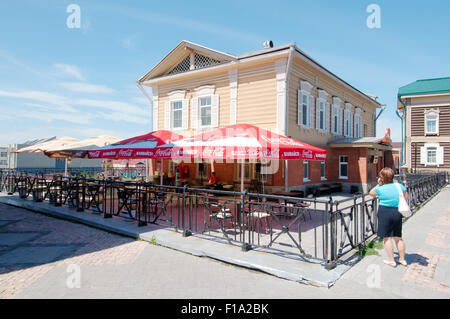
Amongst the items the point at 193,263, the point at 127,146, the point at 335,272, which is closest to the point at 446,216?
the point at 335,272

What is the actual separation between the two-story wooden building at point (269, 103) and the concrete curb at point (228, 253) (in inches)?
262

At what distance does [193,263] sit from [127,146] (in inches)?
238

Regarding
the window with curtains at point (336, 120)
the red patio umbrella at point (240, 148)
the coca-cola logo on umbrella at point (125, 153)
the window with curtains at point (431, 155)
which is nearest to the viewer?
the red patio umbrella at point (240, 148)

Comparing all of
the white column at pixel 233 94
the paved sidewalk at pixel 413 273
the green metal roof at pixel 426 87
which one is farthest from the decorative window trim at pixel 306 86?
the green metal roof at pixel 426 87

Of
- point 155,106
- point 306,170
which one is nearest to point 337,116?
point 306,170

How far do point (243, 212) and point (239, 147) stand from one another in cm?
175

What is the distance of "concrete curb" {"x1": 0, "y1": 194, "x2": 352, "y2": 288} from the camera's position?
4492 mm

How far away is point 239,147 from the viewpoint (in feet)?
22.4

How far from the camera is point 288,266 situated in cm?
480

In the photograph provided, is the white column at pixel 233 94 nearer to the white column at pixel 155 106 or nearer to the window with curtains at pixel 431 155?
the white column at pixel 155 106

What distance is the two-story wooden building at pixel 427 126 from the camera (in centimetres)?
2480
